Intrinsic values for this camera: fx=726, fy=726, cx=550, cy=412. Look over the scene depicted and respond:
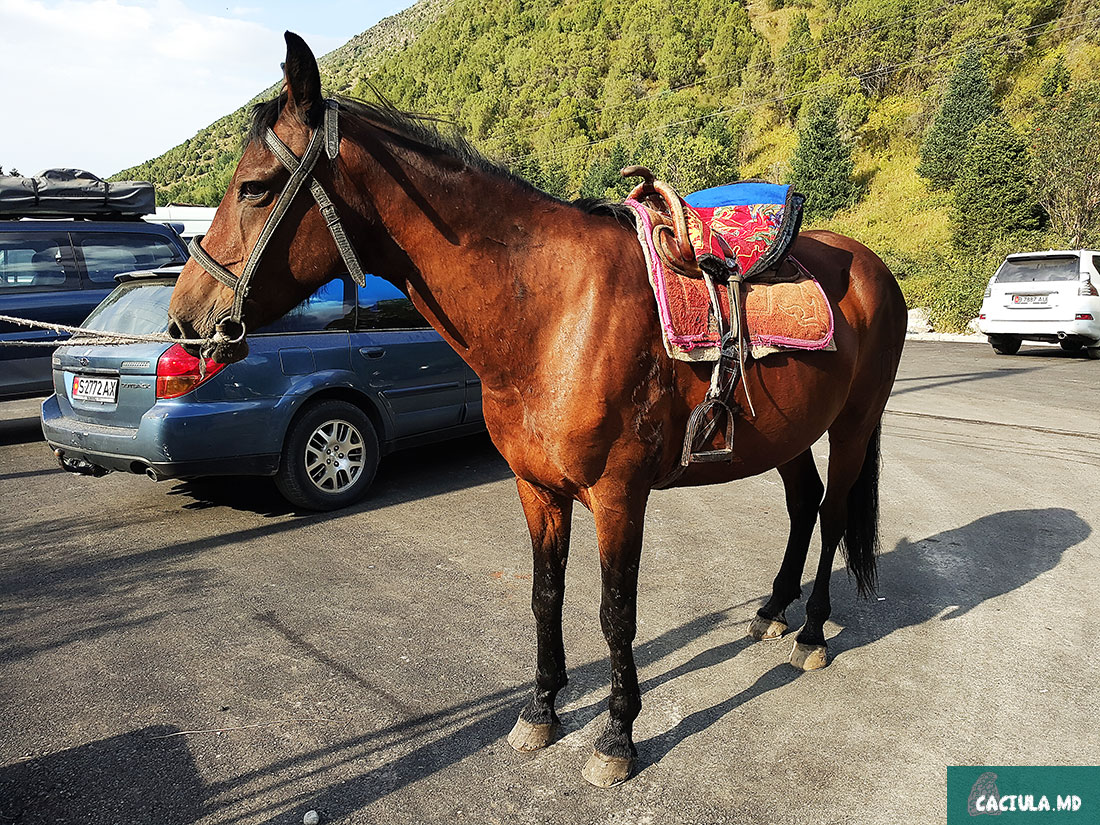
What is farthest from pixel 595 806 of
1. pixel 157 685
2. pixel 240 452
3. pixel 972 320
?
pixel 972 320

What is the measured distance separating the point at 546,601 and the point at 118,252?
8.00 metres

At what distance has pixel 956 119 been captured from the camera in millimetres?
32062

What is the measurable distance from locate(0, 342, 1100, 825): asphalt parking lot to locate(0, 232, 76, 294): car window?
2.98m

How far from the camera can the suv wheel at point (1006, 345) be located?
14.7 metres

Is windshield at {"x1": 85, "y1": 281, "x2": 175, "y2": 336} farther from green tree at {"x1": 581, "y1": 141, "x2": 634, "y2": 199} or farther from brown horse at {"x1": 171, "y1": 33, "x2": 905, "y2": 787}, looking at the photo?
green tree at {"x1": 581, "y1": 141, "x2": 634, "y2": 199}

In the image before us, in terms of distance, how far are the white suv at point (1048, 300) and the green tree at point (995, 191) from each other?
11799 mm

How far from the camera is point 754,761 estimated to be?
2670 mm

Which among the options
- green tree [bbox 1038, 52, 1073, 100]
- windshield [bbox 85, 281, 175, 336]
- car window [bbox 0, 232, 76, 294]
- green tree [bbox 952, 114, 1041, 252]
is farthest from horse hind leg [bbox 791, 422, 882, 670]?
green tree [bbox 1038, 52, 1073, 100]

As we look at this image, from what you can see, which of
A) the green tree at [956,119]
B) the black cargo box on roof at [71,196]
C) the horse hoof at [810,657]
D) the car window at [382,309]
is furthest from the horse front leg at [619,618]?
the green tree at [956,119]

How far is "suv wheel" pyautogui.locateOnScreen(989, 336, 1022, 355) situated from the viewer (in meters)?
14.7

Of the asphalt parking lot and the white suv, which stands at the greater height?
the white suv

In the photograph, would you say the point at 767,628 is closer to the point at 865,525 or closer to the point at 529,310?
the point at 865,525

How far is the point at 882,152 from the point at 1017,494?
41881mm

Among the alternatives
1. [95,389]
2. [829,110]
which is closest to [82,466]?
[95,389]
